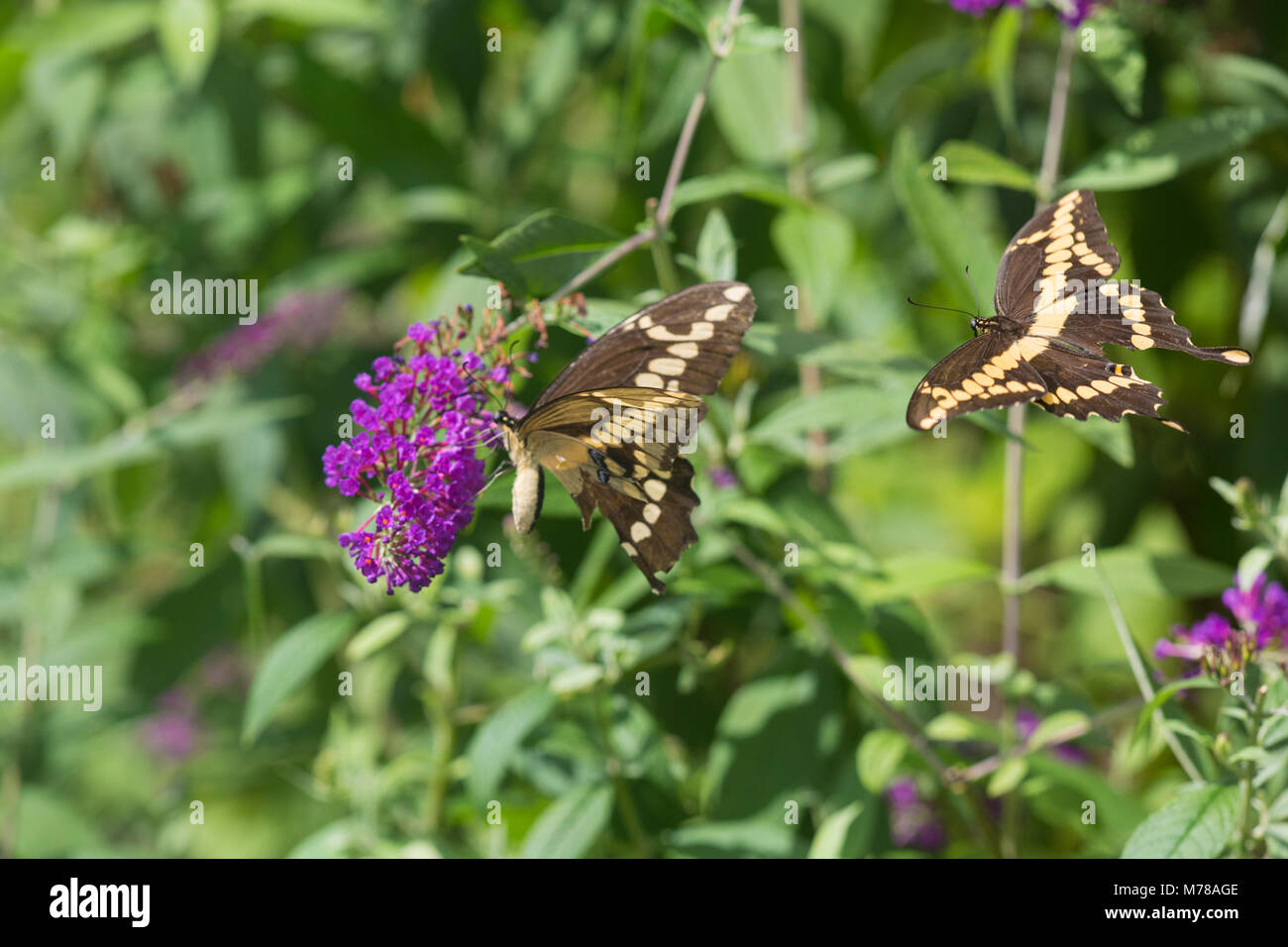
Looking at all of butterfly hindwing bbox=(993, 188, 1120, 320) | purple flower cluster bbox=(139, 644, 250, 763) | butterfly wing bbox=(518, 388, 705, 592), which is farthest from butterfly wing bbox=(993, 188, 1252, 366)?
purple flower cluster bbox=(139, 644, 250, 763)

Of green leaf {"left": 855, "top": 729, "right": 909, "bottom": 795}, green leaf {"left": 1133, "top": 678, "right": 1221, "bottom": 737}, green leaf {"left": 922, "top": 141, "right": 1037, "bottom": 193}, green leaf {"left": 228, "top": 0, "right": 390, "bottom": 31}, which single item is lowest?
green leaf {"left": 855, "top": 729, "right": 909, "bottom": 795}

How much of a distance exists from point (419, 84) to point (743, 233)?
1.12 meters

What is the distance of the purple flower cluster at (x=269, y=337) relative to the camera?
2.32 meters

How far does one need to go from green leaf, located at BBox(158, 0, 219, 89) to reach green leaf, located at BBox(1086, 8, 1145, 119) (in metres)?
1.55

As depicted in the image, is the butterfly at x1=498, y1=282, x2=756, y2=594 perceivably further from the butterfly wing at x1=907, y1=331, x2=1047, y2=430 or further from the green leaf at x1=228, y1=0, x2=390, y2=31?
the green leaf at x1=228, y1=0, x2=390, y2=31

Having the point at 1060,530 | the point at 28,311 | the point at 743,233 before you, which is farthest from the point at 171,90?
the point at 1060,530

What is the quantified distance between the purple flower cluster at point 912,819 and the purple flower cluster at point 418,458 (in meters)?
1.09

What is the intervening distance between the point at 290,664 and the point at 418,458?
0.57 metres

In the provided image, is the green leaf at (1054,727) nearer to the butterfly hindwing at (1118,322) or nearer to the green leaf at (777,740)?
the green leaf at (777,740)

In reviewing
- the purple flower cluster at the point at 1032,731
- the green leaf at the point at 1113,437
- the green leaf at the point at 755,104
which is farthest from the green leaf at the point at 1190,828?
the green leaf at the point at 755,104

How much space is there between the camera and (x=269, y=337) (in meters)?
2.37

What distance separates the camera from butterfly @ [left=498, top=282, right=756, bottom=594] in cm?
128

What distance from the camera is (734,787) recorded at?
175 centimetres

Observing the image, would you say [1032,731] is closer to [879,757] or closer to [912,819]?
[912,819]
